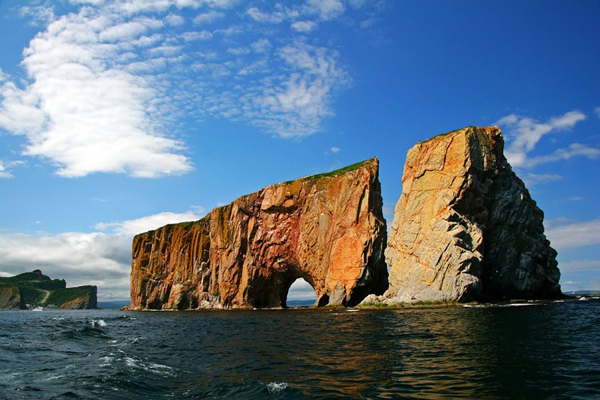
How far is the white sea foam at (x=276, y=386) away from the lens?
11981 millimetres

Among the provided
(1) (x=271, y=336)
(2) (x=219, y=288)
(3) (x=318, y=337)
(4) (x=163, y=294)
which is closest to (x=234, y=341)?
(1) (x=271, y=336)

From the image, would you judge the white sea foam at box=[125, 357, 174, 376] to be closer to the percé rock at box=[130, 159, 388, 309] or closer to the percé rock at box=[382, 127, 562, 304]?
the percé rock at box=[382, 127, 562, 304]

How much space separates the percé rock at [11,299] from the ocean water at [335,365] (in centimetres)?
19980

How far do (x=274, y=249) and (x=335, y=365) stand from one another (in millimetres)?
58180

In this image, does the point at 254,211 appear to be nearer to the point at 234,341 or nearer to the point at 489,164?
the point at 489,164

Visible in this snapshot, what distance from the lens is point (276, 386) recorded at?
40.8ft

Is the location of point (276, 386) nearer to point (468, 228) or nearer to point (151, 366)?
point (151, 366)

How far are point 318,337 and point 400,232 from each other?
106ft

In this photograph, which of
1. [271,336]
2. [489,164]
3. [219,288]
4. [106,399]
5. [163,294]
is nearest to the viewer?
[106,399]

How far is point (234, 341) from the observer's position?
984 inches

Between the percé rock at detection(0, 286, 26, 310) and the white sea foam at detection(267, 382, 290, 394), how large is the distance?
22170 cm

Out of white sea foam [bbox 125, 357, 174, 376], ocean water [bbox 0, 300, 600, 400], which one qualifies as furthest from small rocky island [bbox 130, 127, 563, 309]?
white sea foam [bbox 125, 357, 174, 376]

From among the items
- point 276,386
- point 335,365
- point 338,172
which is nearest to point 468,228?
point 338,172

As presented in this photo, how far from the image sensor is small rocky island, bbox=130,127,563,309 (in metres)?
47.8
